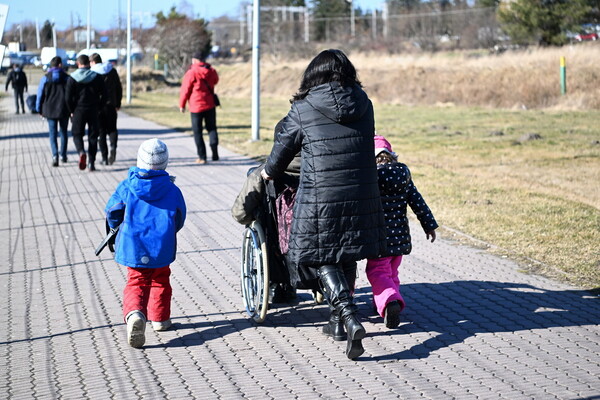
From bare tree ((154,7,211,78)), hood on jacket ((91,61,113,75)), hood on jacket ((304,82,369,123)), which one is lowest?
hood on jacket ((304,82,369,123))

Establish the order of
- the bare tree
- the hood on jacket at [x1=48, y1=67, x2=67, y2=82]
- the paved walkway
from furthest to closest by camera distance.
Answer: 1. the bare tree
2. the hood on jacket at [x1=48, y1=67, x2=67, y2=82]
3. the paved walkway

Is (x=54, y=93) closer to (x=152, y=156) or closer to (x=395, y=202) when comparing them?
(x=152, y=156)

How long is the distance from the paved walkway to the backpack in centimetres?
69

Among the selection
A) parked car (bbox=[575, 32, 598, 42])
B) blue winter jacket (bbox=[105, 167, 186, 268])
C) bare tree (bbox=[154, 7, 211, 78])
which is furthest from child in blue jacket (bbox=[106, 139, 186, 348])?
bare tree (bbox=[154, 7, 211, 78])

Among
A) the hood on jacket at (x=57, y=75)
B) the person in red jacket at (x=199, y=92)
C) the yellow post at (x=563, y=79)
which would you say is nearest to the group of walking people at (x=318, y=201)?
the person in red jacket at (x=199, y=92)

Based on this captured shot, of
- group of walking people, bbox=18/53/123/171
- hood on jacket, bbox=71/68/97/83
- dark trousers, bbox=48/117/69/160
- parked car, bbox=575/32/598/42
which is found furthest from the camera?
parked car, bbox=575/32/598/42

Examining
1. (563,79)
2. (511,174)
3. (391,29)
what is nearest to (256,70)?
(511,174)

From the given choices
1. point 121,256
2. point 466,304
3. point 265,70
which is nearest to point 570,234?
point 466,304

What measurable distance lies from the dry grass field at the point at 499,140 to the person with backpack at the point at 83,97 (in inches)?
147

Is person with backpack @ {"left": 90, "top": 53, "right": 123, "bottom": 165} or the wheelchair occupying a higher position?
person with backpack @ {"left": 90, "top": 53, "right": 123, "bottom": 165}

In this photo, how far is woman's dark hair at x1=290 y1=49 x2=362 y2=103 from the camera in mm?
5402

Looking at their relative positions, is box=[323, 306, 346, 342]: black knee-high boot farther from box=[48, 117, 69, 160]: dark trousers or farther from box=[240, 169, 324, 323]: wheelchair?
box=[48, 117, 69, 160]: dark trousers

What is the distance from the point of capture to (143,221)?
578 cm

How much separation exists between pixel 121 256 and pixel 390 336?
193cm
